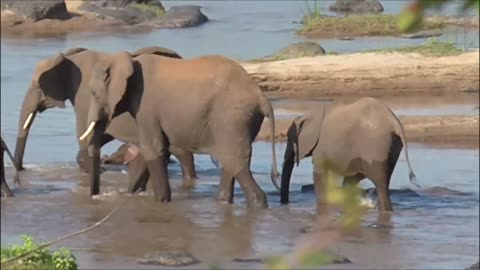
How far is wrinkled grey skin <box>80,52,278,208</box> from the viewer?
30.8 ft

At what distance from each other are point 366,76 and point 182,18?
973 cm

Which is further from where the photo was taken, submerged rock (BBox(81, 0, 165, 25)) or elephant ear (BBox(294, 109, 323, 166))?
submerged rock (BBox(81, 0, 165, 25))

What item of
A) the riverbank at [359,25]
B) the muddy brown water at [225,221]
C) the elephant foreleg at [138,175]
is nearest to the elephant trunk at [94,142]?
the muddy brown water at [225,221]

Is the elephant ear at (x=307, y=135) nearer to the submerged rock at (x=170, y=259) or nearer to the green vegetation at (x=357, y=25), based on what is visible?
the submerged rock at (x=170, y=259)

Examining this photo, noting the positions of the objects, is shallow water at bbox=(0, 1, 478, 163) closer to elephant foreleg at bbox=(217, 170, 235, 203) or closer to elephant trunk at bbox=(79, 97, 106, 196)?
elephant trunk at bbox=(79, 97, 106, 196)

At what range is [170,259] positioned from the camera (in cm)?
684

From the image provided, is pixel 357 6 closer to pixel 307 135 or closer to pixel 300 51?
pixel 300 51

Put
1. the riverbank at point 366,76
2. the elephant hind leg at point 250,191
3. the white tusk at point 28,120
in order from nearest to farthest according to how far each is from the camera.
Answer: the elephant hind leg at point 250,191 < the white tusk at point 28,120 < the riverbank at point 366,76

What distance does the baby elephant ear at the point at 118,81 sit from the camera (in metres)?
9.40

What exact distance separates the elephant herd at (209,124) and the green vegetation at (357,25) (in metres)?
12.9

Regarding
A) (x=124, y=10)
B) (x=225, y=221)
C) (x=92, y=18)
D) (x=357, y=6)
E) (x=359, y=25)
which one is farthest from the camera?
(x=357, y=6)

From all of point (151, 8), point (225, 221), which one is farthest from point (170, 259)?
A: point (151, 8)

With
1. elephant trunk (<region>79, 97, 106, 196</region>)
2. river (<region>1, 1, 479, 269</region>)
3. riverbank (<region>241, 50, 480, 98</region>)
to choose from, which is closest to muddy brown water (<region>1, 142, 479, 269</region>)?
river (<region>1, 1, 479, 269</region>)

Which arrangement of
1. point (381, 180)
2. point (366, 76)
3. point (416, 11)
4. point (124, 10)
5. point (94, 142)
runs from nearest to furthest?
point (416, 11), point (381, 180), point (94, 142), point (366, 76), point (124, 10)
